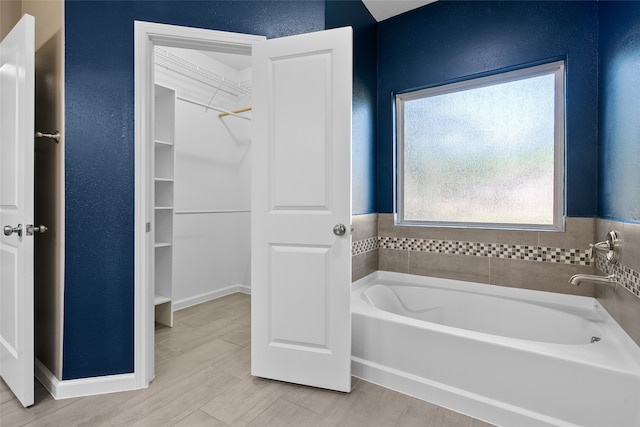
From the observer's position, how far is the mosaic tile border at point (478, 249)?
207 centimetres

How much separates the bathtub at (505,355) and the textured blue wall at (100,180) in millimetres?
1421

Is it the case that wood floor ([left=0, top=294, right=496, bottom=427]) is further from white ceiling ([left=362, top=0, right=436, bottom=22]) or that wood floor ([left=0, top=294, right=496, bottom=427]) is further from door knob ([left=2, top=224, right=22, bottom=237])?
white ceiling ([left=362, top=0, right=436, bottom=22])

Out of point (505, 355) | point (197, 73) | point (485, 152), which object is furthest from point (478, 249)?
point (197, 73)

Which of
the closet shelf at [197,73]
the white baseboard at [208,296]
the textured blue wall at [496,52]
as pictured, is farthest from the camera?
the white baseboard at [208,296]

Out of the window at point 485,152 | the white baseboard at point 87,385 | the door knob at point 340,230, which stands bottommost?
the white baseboard at point 87,385

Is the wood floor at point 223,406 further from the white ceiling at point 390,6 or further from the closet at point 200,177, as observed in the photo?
the white ceiling at point 390,6

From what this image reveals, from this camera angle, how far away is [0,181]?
5.95 ft

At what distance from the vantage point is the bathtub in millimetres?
1344

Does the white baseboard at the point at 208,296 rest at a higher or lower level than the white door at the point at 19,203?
lower

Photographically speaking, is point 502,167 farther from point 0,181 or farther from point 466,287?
point 0,181

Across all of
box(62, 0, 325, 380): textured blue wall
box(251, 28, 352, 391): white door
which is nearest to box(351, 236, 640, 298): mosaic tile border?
box(251, 28, 352, 391): white door

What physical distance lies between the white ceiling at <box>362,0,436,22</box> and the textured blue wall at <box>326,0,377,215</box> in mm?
48

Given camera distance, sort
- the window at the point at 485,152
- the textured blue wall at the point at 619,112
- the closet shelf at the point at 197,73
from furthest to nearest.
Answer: the closet shelf at the point at 197,73 < the window at the point at 485,152 < the textured blue wall at the point at 619,112

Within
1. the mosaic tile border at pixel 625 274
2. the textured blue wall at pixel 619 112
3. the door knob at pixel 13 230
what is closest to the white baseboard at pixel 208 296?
the door knob at pixel 13 230
